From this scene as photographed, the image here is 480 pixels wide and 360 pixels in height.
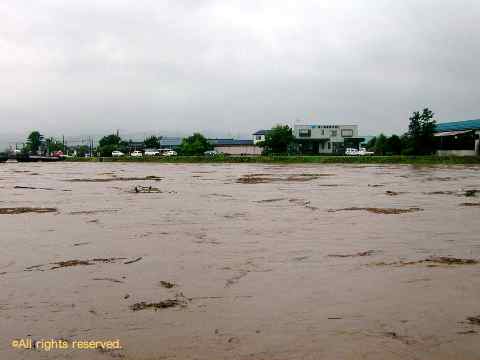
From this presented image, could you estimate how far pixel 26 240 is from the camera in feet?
29.5

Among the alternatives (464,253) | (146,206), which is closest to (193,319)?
(464,253)

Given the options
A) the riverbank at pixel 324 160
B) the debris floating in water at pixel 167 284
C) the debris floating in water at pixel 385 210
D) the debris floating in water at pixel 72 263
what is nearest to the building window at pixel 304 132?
the riverbank at pixel 324 160

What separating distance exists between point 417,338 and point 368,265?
2639 millimetres

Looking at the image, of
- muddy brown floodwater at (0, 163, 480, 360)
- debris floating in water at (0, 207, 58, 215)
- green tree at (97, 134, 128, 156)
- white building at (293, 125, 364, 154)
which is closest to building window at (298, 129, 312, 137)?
white building at (293, 125, 364, 154)

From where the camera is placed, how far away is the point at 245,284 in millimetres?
5836

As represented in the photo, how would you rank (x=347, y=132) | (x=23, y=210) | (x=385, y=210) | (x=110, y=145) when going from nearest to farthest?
(x=385, y=210) < (x=23, y=210) < (x=347, y=132) < (x=110, y=145)

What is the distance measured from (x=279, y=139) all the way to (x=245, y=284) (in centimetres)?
6137

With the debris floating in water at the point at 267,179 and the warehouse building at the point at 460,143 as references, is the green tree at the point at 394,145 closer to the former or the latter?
the warehouse building at the point at 460,143

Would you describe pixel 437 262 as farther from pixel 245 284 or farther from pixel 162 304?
pixel 162 304

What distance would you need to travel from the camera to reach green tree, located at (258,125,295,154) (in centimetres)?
6650

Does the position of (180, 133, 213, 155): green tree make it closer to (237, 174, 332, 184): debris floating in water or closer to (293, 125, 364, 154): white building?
(293, 125, 364, 154): white building

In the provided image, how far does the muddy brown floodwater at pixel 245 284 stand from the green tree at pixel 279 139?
54621 millimetres

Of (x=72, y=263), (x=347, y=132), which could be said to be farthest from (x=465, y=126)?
(x=72, y=263)

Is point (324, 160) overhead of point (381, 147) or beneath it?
beneath
